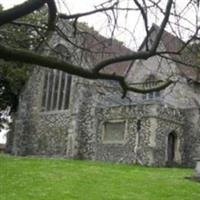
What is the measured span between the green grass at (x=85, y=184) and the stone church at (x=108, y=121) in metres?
8.60

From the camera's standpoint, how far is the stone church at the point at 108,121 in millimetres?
31469

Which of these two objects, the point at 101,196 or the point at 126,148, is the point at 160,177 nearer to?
the point at 101,196

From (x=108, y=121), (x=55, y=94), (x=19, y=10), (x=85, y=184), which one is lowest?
(x=85, y=184)

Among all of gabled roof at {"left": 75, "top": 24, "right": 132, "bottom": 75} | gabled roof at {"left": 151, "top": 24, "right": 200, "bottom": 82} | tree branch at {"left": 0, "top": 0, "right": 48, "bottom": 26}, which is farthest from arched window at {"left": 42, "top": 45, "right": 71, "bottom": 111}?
tree branch at {"left": 0, "top": 0, "right": 48, "bottom": 26}

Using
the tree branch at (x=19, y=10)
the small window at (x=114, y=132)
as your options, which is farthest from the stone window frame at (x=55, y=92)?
the tree branch at (x=19, y=10)

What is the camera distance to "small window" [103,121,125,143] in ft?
108

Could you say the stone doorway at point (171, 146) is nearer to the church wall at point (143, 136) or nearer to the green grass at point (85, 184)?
the church wall at point (143, 136)

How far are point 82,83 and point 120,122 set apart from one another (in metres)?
3.79

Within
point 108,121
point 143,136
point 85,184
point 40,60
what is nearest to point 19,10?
point 40,60

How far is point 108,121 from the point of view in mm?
33688

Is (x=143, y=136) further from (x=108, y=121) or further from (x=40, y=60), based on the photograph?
(x=40, y=60)

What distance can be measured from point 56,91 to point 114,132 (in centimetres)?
670

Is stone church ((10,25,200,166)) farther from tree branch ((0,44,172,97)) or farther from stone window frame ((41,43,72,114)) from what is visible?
tree branch ((0,44,172,97))

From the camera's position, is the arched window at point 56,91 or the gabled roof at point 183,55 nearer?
the gabled roof at point 183,55
